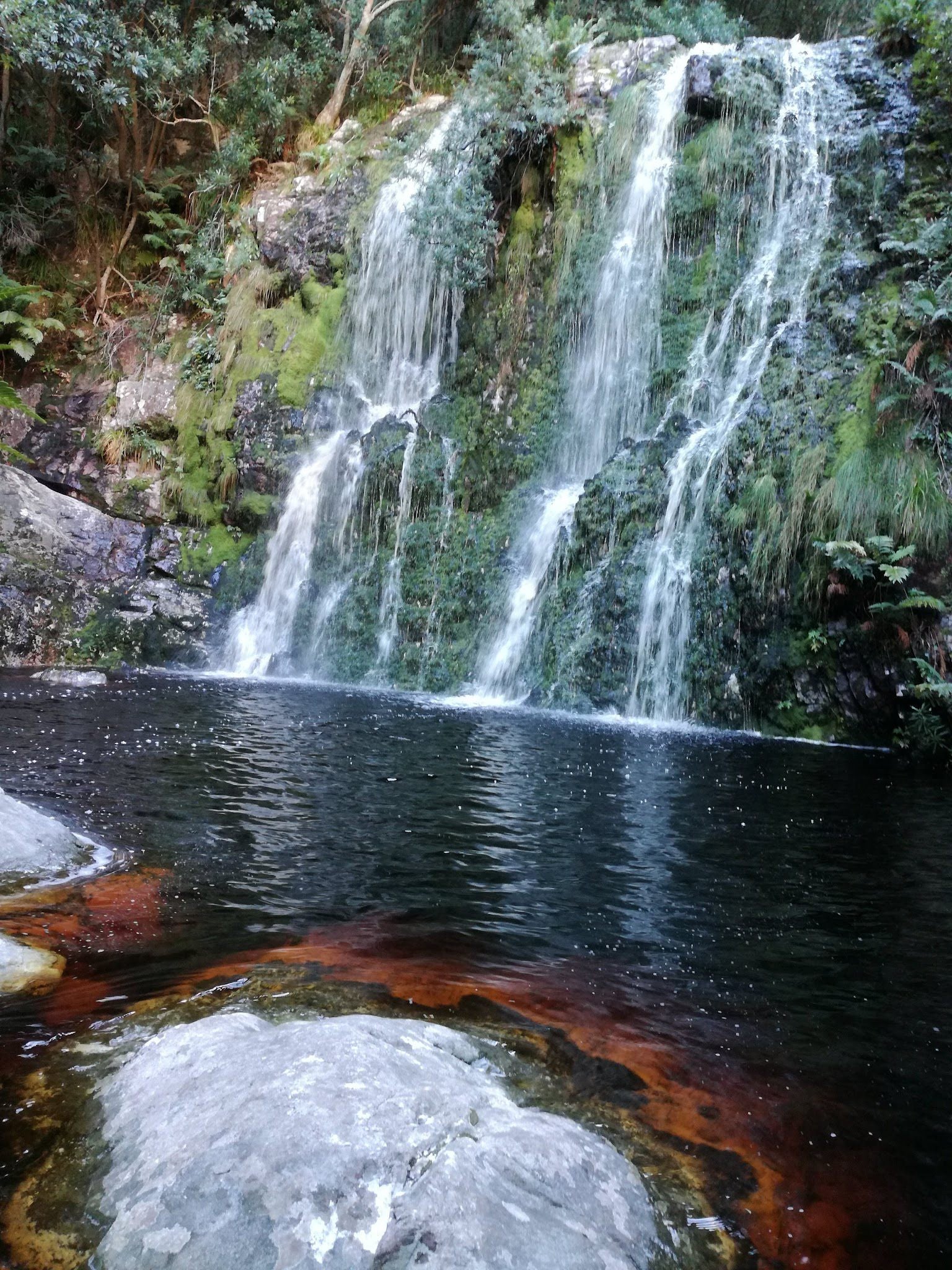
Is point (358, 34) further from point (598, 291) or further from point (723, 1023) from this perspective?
point (723, 1023)

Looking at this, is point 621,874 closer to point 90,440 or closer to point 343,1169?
point 343,1169

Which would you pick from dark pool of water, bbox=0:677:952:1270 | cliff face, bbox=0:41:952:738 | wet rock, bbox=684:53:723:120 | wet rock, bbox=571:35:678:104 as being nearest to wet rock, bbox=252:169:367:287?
cliff face, bbox=0:41:952:738

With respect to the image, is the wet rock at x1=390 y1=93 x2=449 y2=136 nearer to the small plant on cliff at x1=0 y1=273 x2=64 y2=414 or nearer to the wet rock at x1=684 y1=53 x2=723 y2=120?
the wet rock at x1=684 y1=53 x2=723 y2=120

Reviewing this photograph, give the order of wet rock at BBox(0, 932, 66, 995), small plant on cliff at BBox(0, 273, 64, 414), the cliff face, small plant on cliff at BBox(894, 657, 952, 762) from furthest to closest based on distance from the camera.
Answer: small plant on cliff at BBox(0, 273, 64, 414), the cliff face, small plant on cliff at BBox(894, 657, 952, 762), wet rock at BBox(0, 932, 66, 995)

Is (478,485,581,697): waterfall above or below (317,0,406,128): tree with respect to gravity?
below

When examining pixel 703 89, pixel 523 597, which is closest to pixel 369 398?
pixel 523 597

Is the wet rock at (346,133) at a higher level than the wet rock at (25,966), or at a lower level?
higher

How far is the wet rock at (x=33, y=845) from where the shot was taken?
4.37 meters

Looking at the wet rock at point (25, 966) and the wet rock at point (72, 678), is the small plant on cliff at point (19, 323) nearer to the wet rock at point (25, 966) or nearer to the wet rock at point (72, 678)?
the wet rock at point (72, 678)

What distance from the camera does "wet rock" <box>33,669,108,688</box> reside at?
38.3 feet

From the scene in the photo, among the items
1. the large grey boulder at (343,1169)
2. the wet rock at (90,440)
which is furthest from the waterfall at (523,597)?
the large grey boulder at (343,1169)

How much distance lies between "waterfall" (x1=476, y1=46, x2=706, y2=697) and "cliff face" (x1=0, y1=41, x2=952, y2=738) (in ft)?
0.78

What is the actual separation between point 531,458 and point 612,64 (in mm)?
8627

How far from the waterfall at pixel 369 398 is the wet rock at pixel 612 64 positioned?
2794 millimetres
